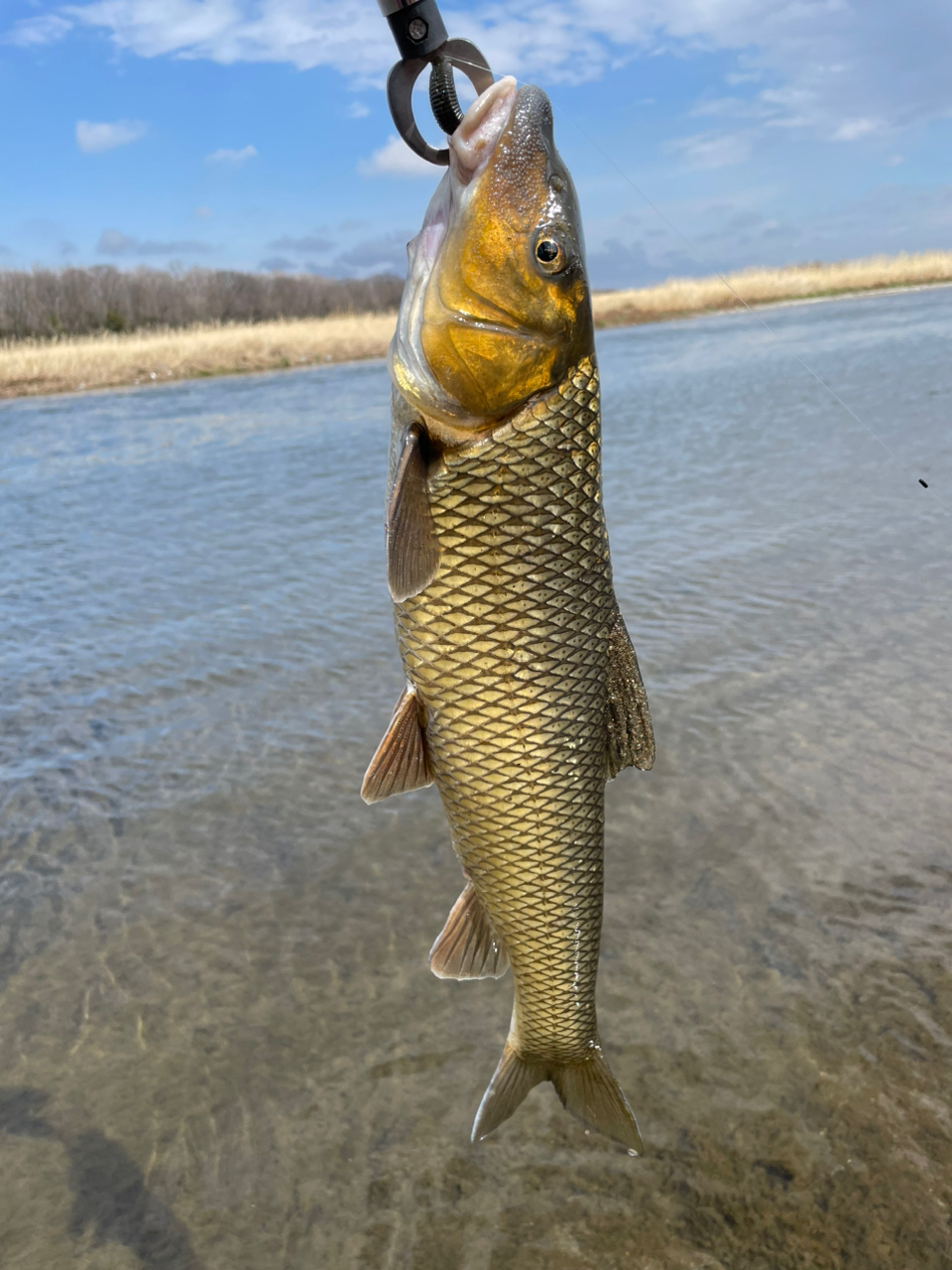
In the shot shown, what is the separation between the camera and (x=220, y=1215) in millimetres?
2584

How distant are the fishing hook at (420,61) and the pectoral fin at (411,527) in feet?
2.02

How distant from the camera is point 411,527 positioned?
1.90 meters

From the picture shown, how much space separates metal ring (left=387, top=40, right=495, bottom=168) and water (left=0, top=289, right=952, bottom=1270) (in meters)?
2.66

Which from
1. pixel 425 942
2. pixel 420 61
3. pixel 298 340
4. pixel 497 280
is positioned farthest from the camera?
pixel 298 340

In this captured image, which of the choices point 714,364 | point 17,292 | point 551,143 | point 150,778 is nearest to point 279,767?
point 150,778

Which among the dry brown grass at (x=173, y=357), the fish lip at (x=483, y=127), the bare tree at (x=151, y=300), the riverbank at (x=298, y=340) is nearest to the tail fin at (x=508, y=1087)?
the fish lip at (x=483, y=127)

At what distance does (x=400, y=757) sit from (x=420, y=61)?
1.45 meters

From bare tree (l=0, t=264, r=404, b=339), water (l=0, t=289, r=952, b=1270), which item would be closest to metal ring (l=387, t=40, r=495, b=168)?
water (l=0, t=289, r=952, b=1270)

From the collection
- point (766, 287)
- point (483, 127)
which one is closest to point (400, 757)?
point (483, 127)

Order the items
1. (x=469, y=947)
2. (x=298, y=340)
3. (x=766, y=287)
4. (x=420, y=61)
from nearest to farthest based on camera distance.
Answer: (x=420, y=61) < (x=469, y=947) < (x=298, y=340) < (x=766, y=287)

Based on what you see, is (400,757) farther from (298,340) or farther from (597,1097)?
(298,340)

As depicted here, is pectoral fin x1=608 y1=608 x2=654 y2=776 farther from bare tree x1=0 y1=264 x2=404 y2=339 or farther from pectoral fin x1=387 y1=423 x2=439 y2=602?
bare tree x1=0 y1=264 x2=404 y2=339

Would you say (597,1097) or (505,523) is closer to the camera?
(505,523)


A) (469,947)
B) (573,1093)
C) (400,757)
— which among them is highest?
(400,757)
